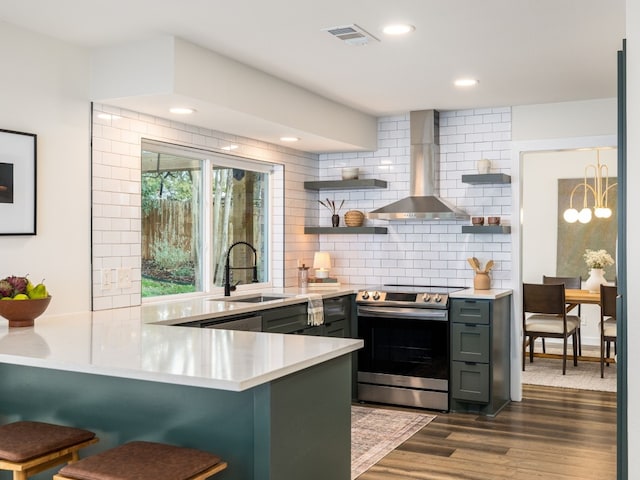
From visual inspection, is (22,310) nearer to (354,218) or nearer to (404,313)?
(404,313)

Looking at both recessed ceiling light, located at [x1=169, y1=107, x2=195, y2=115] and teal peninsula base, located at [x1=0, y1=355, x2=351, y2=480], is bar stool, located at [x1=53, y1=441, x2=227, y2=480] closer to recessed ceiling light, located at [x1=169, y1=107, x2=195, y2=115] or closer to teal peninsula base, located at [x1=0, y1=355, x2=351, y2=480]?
teal peninsula base, located at [x1=0, y1=355, x2=351, y2=480]

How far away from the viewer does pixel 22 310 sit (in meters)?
3.31

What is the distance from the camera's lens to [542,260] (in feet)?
27.9

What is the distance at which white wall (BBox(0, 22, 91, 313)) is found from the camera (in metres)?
3.63

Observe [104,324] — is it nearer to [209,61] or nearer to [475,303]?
[209,61]

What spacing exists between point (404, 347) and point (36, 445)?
3518mm

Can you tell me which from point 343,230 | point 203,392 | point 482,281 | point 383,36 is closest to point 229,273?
point 343,230

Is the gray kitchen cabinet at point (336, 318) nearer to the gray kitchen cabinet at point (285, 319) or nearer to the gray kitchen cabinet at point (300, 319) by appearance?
the gray kitchen cabinet at point (300, 319)

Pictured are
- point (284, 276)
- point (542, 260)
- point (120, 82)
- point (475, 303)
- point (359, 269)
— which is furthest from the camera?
point (542, 260)

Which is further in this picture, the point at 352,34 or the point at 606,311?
the point at 606,311

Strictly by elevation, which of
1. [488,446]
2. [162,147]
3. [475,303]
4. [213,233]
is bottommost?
[488,446]

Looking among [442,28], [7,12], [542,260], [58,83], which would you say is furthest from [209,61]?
[542,260]

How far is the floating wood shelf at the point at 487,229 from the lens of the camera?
570 cm

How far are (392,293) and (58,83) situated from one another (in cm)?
298
